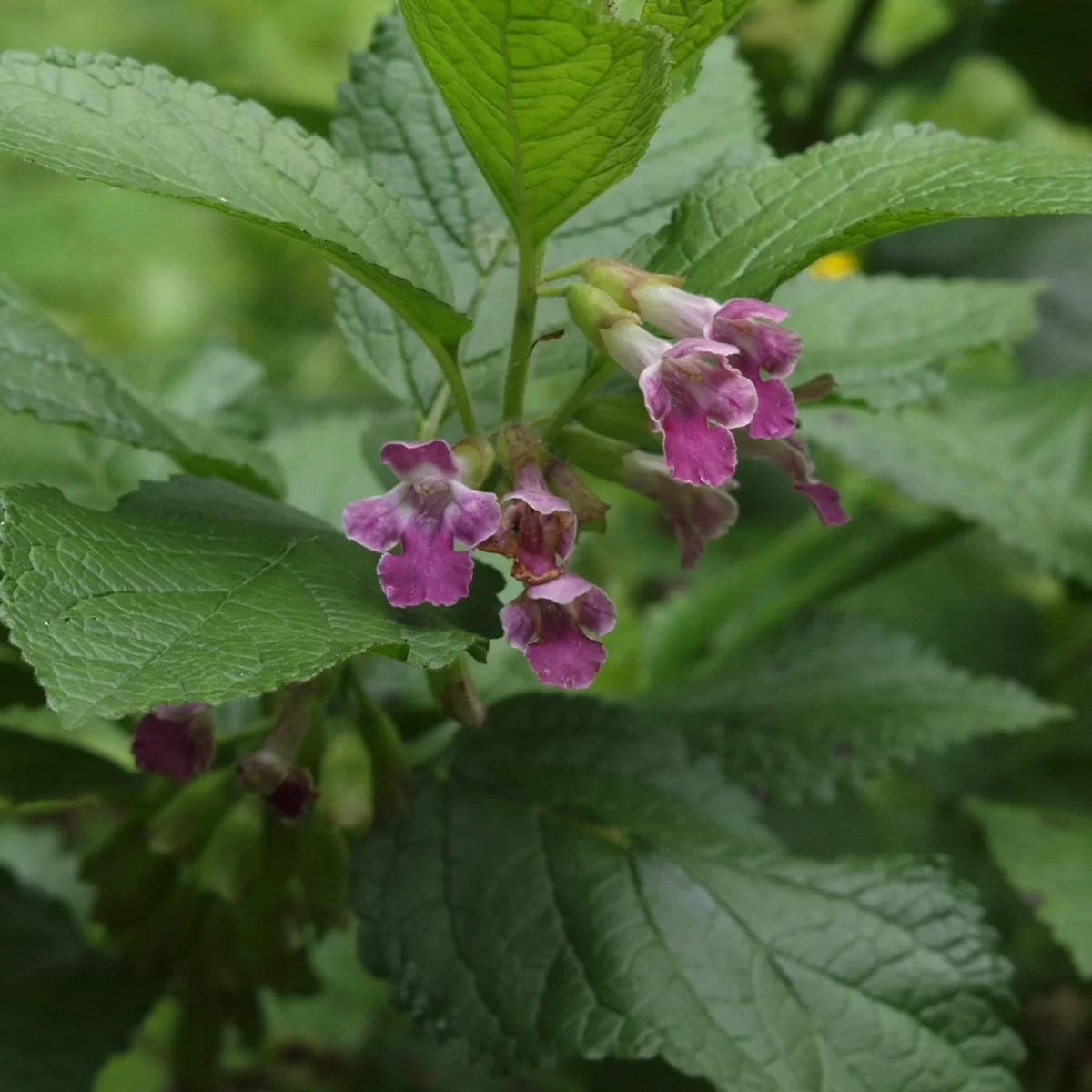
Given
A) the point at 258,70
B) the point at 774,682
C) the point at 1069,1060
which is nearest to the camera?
the point at 774,682

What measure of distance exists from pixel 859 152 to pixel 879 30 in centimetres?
253

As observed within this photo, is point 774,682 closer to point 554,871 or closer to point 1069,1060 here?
point 554,871

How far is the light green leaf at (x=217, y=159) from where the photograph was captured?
0.79 metres

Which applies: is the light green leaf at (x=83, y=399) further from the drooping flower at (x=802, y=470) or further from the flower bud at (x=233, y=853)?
the drooping flower at (x=802, y=470)

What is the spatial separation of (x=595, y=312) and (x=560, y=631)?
0.20m

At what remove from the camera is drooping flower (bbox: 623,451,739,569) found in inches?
37.5

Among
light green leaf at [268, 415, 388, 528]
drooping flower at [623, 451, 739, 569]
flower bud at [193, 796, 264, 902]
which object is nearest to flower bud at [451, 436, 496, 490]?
drooping flower at [623, 451, 739, 569]

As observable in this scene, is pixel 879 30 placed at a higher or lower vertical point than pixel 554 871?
higher

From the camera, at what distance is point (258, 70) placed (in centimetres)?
350

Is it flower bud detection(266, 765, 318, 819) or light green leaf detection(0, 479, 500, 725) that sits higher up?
light green leaf detection(0, 479, 500, 725)

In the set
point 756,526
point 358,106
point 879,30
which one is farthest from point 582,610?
point 879,30

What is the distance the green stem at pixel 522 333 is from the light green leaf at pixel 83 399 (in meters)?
0.24

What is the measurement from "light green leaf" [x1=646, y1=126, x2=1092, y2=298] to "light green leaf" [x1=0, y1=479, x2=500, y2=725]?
267 millimetres

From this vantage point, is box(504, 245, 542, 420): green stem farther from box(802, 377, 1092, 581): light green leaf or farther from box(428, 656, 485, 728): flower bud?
box(802, 377, 1092, 581): light green leaf
